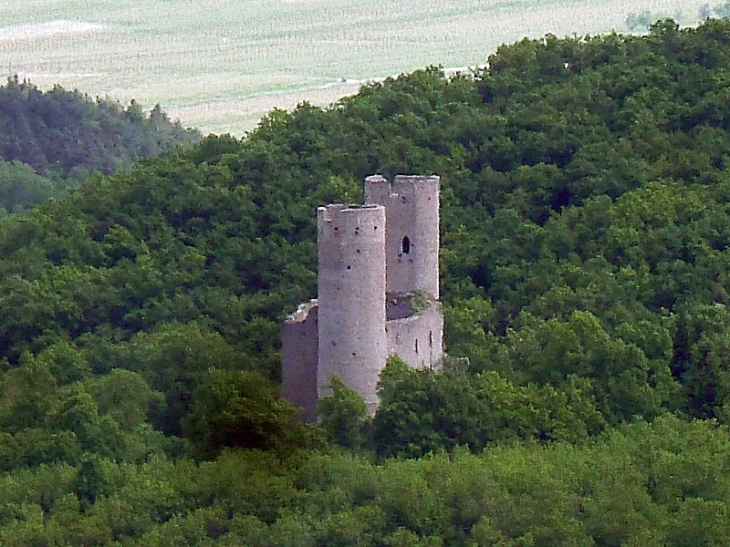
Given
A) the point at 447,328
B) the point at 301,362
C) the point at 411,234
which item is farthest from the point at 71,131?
the point at 301,362

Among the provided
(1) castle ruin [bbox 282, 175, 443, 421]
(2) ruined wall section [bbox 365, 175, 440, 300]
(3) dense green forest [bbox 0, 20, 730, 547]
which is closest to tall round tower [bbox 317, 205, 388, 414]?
(1) castle ruin [bbox 282, 175, 443, 421]

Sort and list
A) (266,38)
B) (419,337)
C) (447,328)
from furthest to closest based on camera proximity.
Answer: (266,38) → (447,328) → (419,337)

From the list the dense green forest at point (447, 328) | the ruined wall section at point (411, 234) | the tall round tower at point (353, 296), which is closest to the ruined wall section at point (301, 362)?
the dense green forest at point (447, 328)

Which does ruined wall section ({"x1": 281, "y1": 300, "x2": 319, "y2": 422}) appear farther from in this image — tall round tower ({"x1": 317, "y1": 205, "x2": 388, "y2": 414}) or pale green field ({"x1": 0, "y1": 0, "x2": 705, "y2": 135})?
pale green field ({"x1": 0, "y1": 0, "x2": 705, "y2": 135})

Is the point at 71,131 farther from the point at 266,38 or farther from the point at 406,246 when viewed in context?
the point at 406,246

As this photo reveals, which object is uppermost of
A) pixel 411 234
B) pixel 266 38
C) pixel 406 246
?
pixel 266 38

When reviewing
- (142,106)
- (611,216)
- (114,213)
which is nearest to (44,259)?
(114,213)

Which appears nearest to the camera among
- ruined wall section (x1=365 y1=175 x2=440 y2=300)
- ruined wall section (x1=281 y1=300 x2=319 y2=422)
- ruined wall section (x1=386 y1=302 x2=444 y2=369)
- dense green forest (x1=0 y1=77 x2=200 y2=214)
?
ruined wall section (x1=386 y1=302 x2=444 y2=369)

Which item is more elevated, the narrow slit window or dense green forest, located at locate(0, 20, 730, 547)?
the narrow slit window

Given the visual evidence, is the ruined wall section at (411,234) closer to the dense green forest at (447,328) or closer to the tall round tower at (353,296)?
the dense green forest at (447,328)
